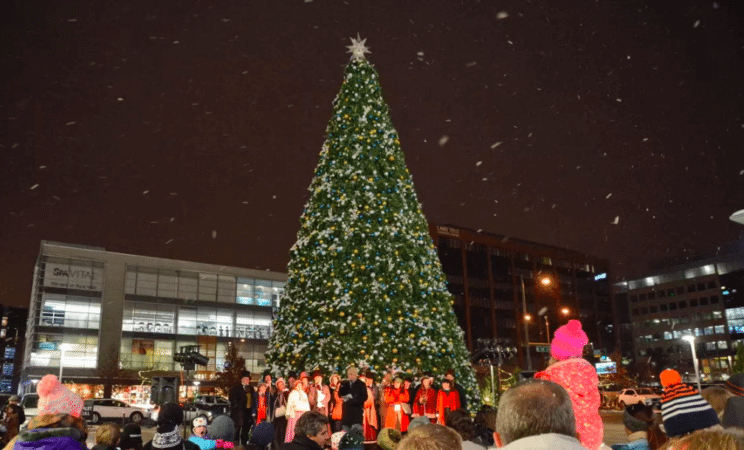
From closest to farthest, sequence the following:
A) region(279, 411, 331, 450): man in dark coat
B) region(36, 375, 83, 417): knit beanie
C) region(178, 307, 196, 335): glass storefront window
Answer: region(36, 375, 83, 417): knit beanie < region(279, 411, 331, 450): man in dark coat < region(178, 307, 196, 335): glass storefront window

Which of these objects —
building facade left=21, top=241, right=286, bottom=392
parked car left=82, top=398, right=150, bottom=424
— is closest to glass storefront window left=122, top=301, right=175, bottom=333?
building facade left=21, top=241, right=286, bottom=392

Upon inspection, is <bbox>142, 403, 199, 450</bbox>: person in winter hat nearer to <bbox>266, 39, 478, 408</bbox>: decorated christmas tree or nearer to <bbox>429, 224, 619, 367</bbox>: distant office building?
<bbox>266, 39, 478, 408</bbox>: decorated christmas tree

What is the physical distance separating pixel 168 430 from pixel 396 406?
35.6 feet

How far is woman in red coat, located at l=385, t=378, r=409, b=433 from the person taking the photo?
15.5 metres

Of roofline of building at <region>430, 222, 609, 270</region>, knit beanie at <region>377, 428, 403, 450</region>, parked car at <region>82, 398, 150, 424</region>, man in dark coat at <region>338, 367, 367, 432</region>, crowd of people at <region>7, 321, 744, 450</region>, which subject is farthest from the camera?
roofline of building at <region>430, 222, 609, 270</region>

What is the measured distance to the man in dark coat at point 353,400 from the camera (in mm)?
14641

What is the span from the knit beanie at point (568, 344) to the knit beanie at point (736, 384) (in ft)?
3.77

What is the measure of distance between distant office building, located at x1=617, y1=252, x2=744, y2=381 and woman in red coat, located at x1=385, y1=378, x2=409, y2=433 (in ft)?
371

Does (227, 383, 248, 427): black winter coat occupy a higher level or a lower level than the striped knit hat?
lower

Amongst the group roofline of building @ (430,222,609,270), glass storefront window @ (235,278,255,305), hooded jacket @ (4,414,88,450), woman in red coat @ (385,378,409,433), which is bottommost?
woman in red coat @ (385,378,409,433)

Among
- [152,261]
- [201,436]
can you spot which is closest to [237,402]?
[201,436]

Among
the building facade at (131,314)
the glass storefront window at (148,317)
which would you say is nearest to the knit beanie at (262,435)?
the building facade at (131,314)

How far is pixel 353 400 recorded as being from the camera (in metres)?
14.7

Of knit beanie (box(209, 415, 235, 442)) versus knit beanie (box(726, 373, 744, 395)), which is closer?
knit beanie (box(726, 373, 744, 395))
